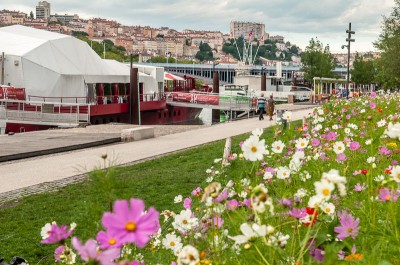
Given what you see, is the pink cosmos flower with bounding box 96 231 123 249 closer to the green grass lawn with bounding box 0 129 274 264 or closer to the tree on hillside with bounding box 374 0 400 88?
the green grass lawn with bounding box 0 129 274 264

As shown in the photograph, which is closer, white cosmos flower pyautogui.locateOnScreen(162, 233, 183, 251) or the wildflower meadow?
the wildflower meadow

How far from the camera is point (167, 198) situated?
10.6 m

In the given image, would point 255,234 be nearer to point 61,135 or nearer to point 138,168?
point 138,168

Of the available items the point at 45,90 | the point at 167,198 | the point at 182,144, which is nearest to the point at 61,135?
the point at 182,144

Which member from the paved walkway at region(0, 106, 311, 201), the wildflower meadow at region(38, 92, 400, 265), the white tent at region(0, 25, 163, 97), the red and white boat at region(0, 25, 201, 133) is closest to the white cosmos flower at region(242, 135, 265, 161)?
the wildflower meadow at region(38, 92, 400, 265)

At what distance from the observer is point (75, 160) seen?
16.1 metres

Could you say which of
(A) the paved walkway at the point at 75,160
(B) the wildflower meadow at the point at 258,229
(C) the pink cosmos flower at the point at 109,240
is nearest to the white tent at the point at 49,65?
(A) the paved walkway at the point at 75,160

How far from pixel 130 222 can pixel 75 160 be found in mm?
14819

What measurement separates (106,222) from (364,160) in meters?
5.82

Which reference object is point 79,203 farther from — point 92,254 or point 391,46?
point 391,46

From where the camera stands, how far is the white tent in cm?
3788

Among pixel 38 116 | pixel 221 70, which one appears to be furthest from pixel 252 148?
pixel 221 70

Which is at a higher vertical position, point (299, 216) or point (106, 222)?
point (106, 222)

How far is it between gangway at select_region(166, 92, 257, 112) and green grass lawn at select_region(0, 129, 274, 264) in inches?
1221
